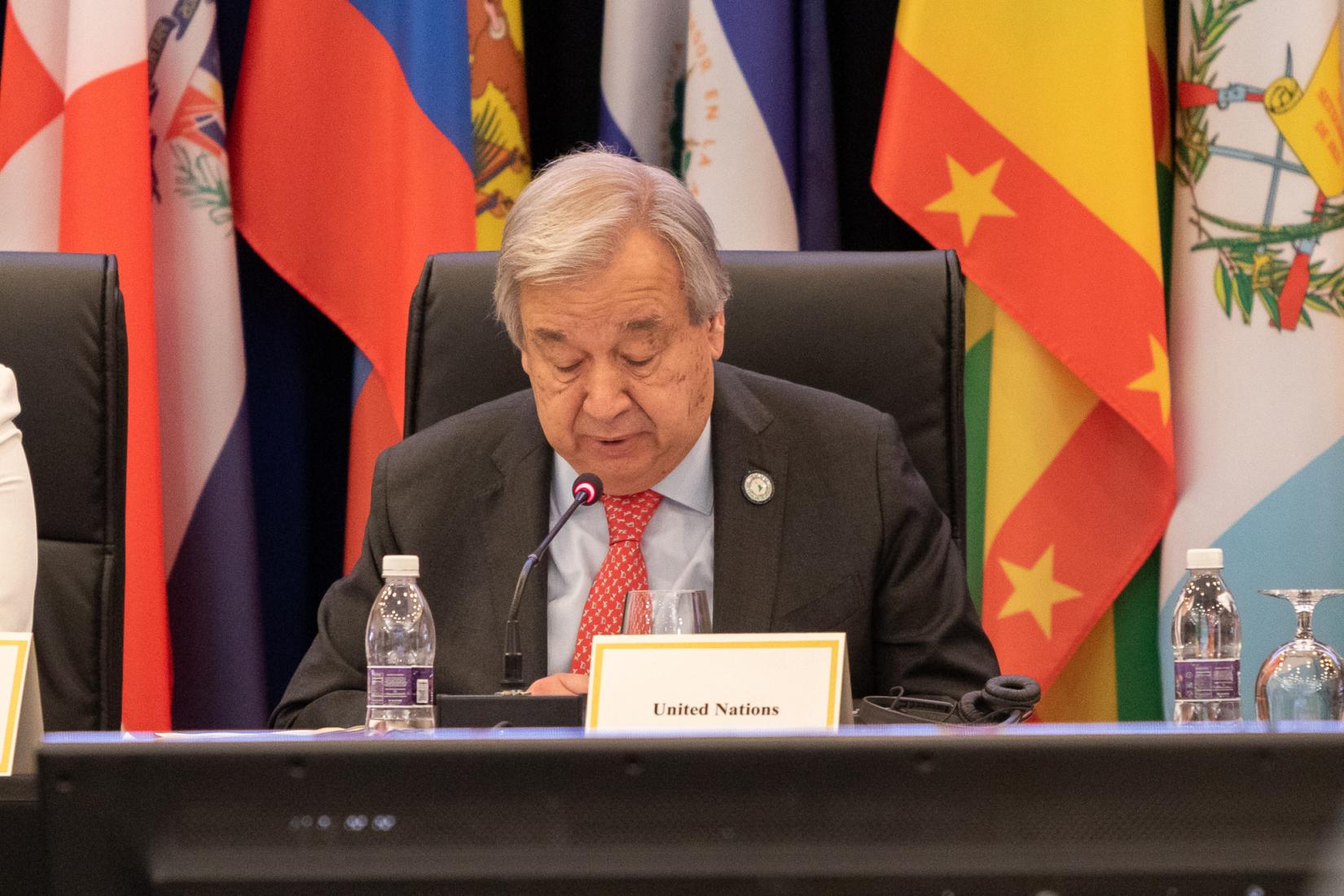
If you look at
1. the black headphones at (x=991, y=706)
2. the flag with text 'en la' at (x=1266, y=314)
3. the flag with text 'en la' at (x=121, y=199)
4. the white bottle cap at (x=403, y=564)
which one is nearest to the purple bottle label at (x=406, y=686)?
the white bottle cap at (x=403, y=564)

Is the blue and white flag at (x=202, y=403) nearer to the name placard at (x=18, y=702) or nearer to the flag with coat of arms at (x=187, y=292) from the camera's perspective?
the flag with coat of arms at (x=187, y=292)

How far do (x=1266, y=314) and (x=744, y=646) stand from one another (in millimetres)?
1839

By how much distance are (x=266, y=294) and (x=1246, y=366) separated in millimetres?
1892

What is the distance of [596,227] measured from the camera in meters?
1.84

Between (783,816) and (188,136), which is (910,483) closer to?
(783,816)

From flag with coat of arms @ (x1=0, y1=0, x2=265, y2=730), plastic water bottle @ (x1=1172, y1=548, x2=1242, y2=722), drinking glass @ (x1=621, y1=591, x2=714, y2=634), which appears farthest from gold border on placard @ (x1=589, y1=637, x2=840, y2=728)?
flag with coat of arms @ (x1=0, y1=0, x2=265, y2=730)

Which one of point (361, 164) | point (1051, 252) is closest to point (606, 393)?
point (1051, 252)

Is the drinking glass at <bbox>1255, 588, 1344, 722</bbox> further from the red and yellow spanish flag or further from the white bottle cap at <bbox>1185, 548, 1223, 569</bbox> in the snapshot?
the red and yellow spanish flag

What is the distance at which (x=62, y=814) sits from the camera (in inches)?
25.4

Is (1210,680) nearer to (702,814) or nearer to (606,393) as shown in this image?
(606,393)

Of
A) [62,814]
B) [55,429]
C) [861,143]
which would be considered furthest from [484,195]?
[62,814]

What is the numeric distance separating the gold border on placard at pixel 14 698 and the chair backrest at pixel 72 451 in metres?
0.91

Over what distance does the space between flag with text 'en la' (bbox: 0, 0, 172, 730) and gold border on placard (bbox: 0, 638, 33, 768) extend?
1540 mm

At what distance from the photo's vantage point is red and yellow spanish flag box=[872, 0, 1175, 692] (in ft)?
8.72
